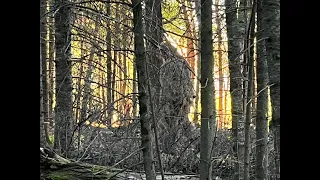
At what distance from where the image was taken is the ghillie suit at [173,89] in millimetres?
2865

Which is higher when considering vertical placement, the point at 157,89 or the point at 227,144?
the point at 157,89

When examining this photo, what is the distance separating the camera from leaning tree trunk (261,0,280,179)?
7.82 ft

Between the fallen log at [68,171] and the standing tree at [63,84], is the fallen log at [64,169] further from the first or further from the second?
the standing tree at [63,84]

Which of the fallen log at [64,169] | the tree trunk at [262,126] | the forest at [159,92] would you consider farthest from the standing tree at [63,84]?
the tree trunk at [262,126]

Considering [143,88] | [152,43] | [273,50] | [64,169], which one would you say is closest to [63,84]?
[64,169]

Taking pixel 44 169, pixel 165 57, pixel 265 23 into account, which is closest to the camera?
pixel 265 23

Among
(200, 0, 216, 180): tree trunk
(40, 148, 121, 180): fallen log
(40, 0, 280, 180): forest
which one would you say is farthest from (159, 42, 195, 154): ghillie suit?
(40, 148, 121, 180): fallen log

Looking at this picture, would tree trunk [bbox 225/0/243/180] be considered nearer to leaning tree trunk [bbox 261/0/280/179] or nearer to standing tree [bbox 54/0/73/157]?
leaning tree trunk [bbox 261/0/280/179]

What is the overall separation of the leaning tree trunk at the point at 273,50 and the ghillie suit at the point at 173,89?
1.56ft
